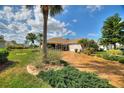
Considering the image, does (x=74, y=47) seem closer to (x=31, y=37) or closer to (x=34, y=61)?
(x=34, y=61)

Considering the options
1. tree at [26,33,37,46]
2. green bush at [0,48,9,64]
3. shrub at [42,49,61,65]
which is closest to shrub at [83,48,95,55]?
shrub at [42,49,61,65]

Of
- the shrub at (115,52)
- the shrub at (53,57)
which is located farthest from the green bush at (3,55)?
the shrub at (115,52)

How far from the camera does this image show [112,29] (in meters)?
7.57

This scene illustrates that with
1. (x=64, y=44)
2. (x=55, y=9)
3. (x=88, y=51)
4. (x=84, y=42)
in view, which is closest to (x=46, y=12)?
(x=55, y=9)

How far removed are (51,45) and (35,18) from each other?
116 centimetres

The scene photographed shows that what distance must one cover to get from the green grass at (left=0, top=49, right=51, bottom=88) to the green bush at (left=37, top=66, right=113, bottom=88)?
0.19 metres

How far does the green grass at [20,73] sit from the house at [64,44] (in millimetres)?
625

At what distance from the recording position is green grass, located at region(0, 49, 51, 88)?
587 centimetres

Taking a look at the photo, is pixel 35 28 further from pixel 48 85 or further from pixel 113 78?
pixel 113 78

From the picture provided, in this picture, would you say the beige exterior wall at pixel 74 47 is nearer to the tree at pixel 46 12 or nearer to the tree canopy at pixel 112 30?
the tree canopy at pixel 112 30

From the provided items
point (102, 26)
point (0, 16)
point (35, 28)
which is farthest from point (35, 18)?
point (102, 26)

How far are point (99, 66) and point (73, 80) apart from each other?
1.48 m

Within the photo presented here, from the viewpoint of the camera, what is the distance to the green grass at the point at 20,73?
587cm

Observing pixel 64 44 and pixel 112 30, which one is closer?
pixel 112 30
